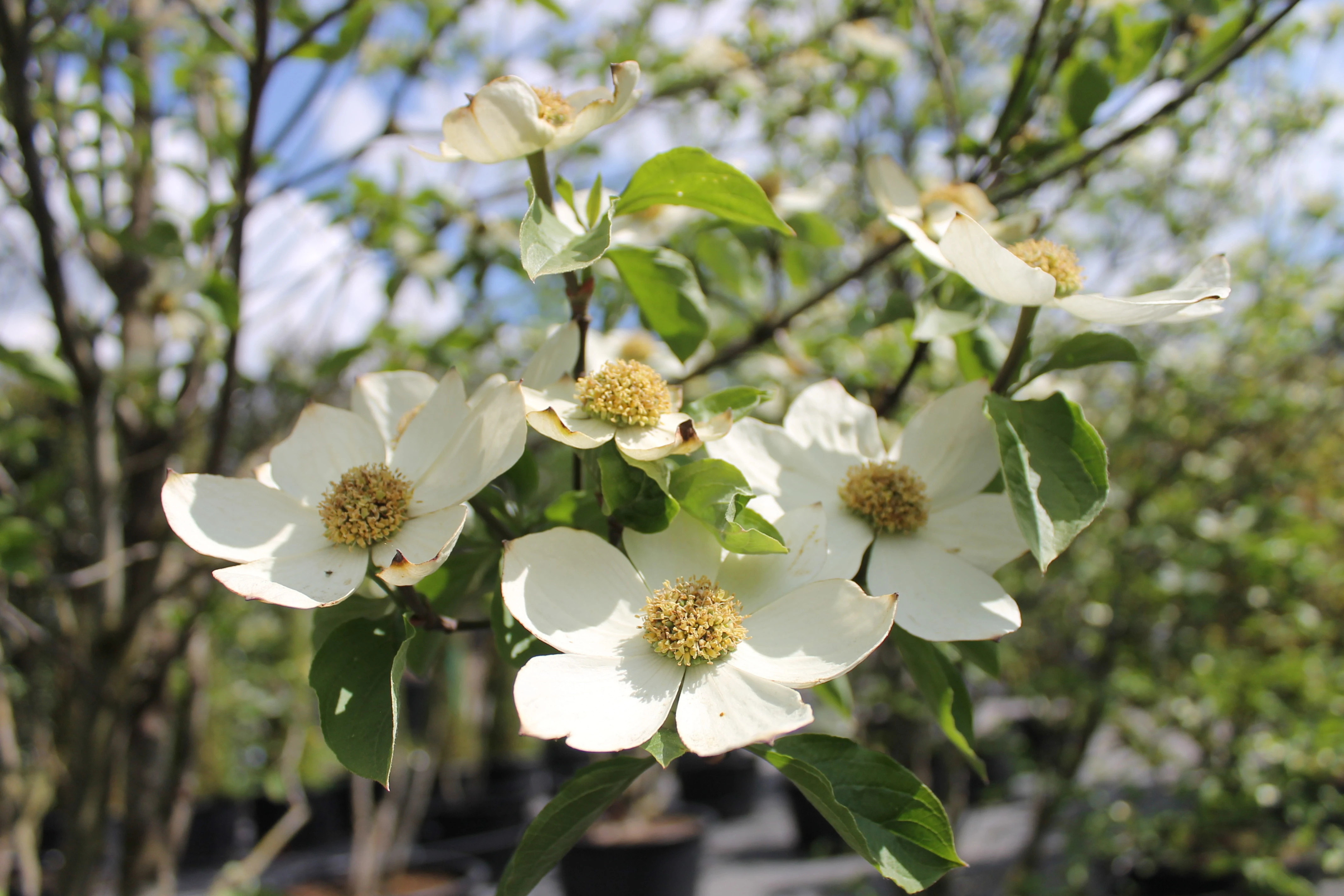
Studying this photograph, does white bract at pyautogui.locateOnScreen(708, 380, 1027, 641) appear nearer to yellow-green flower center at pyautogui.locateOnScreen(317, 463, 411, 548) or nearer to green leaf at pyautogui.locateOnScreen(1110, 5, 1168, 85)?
yellow-green flower center at pyautogui.locateOnScreen(317, 463, 411, 548)

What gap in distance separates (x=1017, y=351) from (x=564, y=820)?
382 millimetres

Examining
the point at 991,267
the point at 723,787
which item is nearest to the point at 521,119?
the point at 991,267

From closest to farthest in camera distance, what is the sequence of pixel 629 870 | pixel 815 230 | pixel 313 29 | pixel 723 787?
pixel 815 230 → pixel 313 29 → pixel 629 870 → pixel 723 787

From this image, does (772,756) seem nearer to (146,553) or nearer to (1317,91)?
(146,553)

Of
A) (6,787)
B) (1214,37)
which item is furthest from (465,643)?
(1214,37)

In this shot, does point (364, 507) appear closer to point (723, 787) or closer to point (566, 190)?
point (566, 190)

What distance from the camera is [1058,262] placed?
22.6 inches

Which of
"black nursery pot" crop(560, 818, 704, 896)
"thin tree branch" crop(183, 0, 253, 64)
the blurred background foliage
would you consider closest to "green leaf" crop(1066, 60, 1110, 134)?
the blurred background foliage

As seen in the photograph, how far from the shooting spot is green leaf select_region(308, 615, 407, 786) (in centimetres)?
41

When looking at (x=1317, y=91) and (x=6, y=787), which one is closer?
(x=6, y=787)

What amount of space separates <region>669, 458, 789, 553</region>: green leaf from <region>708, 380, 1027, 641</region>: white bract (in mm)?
53

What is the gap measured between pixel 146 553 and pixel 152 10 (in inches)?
41.7

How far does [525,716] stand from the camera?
0.39 meters

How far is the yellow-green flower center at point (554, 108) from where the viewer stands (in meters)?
0.53
